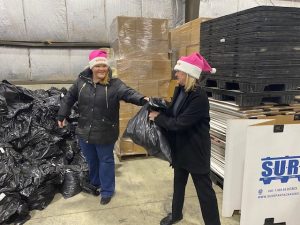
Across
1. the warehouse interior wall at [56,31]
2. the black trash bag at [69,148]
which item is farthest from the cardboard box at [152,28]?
the black trash bag at [69,148]

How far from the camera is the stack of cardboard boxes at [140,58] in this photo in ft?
13.0

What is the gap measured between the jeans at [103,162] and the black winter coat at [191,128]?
1.00m

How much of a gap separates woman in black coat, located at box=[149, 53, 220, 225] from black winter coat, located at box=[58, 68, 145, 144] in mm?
700

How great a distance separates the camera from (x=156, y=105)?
2.28 meters

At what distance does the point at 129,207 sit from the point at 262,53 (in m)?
2.08

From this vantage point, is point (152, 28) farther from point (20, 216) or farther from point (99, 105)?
point (20, 216)

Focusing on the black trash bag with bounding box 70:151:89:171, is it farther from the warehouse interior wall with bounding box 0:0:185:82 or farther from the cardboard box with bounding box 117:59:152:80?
the warehouse interior wall with bounding box 0:0:185:82

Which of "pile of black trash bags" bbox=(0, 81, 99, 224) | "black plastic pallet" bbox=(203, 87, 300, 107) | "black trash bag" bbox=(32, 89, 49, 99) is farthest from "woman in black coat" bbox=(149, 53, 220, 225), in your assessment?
"black trash bag" bbox=(32, 89, 49, 99)

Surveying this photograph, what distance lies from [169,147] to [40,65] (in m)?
3.94

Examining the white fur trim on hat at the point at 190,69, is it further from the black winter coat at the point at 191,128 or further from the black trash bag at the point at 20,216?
the black trash bag at the point at 20,216

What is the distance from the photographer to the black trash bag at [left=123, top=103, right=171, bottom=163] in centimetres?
229

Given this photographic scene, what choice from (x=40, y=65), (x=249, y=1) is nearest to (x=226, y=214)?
(x=40, y=65)

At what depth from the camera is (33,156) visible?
3.29 meters

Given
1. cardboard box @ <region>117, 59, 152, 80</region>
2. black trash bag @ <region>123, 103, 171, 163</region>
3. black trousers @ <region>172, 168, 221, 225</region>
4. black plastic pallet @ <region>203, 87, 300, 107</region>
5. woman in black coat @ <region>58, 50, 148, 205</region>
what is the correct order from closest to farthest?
black trousers @ <region>172, 168, 221, 225</region>, black trash bag @ <region>123, 103, 171, 163</region>, black plastic pallet @ <region>203, 87, 300, 107</region>, woman in black coat @ <region>58, 50, 148, 205</region>, cardboard box @ <region>117, 59, 152, 80</region>
